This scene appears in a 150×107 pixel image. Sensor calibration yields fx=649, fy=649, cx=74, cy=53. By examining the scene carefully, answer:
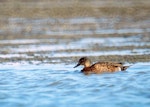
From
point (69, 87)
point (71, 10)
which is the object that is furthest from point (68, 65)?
point (71, 10)

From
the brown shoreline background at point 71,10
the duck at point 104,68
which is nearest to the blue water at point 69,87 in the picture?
the duck at point 104,68

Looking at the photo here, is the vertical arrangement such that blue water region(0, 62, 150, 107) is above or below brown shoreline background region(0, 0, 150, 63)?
below

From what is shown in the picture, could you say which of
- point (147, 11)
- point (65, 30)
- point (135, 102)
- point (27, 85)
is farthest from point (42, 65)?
point (147, 11)

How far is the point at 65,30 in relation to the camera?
74.0 ft

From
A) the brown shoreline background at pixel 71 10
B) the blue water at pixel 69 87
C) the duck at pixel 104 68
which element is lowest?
the blue water at pixel 69 87

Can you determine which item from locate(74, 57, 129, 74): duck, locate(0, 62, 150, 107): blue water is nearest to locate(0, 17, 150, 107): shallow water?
locate(0, 62, 150, 107): blue water

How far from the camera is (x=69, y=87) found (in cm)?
1192

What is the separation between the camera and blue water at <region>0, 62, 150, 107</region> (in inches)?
411

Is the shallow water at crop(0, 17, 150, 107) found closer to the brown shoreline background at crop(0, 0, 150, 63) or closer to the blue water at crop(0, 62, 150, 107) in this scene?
the blue water at crop(0, 62, 150, 107)

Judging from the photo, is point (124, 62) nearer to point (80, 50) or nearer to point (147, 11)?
point (80, 50)

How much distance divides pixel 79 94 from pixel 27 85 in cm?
144

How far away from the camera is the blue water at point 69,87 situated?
10.4 meters

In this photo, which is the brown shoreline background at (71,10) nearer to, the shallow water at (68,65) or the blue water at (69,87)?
the shallow water at (68,65)

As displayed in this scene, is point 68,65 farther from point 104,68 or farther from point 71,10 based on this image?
point 71,10
